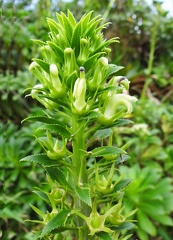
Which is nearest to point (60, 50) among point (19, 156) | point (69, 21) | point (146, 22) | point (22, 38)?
point (69, 21)

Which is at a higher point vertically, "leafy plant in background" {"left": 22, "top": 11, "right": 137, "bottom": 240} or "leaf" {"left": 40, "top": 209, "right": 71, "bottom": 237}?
"leafy plant in background" {"left": 22, "top": 11, "right": 137, "bottom": 240}

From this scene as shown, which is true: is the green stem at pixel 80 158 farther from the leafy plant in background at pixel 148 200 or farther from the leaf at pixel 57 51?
the leafy plant in background at pixel 148 200

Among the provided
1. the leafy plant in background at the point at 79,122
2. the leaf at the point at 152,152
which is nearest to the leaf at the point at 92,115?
the leafy plant in background at the point at 79,122

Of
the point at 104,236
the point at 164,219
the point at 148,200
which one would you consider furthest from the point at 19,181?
the point at 104,236

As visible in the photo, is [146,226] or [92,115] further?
[146,226]

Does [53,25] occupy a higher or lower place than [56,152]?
higher

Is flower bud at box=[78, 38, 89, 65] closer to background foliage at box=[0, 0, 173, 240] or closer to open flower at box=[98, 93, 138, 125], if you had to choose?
open flower at box=[98, 93, 138, 125]

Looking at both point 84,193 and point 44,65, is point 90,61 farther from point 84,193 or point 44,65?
point 84,193

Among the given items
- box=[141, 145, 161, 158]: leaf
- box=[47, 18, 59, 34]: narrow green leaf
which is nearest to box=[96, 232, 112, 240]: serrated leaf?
box=[47, 18, 59, 34]: narrow green leaf
